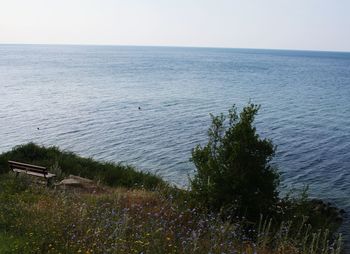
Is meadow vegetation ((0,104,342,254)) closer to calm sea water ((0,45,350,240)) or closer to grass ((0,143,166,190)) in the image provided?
grass ((0,143,166,190))

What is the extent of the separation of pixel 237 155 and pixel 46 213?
6239 millimetres

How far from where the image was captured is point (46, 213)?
1044 centimetres

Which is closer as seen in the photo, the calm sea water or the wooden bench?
the wooden bench

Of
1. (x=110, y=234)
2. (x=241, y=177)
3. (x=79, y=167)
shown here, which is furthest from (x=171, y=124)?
(x=110, y=234)

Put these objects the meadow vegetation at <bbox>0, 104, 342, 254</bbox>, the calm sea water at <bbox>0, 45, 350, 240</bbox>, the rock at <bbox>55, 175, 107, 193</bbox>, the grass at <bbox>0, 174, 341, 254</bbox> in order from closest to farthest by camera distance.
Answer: the grass at <bbox>0, 174, 341, 254</bbox> < the meadow vegetation at <bbox>0, 104, 342, 254</bbox> < the rock at <bbox>55, 175, 107, 193</bbox> < the calm sea water at <bbox>0, 45, 350, 240</bbox>

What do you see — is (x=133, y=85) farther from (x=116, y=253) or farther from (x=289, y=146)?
(x=116, y=253)

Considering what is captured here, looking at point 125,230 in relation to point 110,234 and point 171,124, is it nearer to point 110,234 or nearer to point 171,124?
point 110,234

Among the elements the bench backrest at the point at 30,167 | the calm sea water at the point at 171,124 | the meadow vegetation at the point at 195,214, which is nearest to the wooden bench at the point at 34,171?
the bench backrest at the point at 30,167

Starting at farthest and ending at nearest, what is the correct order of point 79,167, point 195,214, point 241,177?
point 79,167, point 241,177, point 195,214

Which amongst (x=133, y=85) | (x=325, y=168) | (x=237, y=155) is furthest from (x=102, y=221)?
(x=133, y=85)

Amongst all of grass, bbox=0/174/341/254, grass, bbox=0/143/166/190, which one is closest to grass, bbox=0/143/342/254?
grass, bbox=0/174/341/254

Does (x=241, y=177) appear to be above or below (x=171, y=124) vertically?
above

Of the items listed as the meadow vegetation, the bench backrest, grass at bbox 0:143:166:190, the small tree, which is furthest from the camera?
grass at bbox 0:143:166:190

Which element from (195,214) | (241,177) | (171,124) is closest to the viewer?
(195,214)
